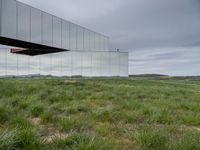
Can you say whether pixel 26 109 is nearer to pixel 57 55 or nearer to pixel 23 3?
pixel 23 3

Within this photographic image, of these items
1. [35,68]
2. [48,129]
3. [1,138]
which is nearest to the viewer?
[1,138]

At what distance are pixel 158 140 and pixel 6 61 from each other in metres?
25.0

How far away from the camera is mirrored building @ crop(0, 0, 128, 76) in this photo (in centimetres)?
2132

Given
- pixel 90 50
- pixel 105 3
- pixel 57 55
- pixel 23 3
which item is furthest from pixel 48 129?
pixel 90 50

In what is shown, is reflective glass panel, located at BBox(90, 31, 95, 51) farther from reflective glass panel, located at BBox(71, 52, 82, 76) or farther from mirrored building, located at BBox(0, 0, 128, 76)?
reflective glass panel, located at BBox(71, 52, 82, 76)

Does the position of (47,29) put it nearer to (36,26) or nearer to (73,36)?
(36,26)

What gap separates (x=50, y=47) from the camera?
26.6 metres

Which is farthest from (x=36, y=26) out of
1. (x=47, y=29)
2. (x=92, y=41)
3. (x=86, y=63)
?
(x=92, y=41)

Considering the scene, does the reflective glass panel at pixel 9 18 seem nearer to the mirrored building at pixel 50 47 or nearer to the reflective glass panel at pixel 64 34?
the mirrored building at pixel 50 47

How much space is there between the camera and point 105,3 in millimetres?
19484

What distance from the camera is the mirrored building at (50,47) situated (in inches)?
840

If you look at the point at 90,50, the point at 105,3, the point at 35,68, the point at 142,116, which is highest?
the point at 105,3

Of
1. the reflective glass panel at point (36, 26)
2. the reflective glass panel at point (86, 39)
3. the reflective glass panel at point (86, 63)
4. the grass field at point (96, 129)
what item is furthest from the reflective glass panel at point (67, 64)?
the grass field at point (96, 129)

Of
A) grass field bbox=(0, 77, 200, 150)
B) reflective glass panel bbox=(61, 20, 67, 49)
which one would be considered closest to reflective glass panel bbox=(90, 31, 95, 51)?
reflective glass panel bbox=(61, 20, 67, 49)
